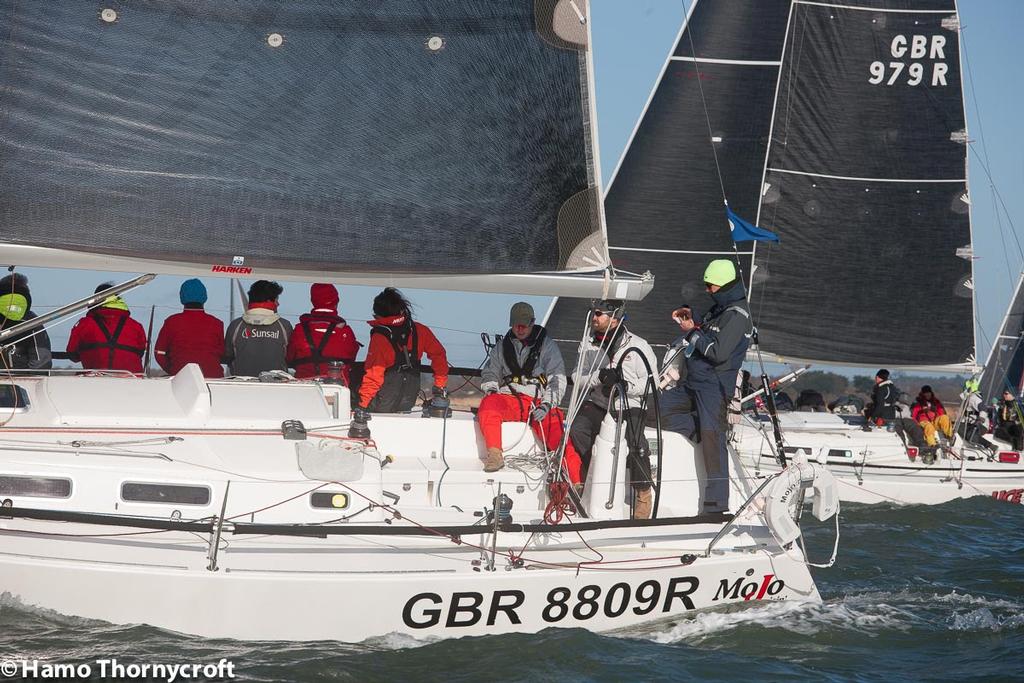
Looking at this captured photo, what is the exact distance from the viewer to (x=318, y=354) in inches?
310

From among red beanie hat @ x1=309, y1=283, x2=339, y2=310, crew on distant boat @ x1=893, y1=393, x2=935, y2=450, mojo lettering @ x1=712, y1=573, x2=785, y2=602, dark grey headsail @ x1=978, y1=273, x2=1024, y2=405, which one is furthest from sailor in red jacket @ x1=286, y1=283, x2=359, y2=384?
dark grey headsail @ x1=978, y1=273, x2=1024, y2=405

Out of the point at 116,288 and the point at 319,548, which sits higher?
the point at 116,288

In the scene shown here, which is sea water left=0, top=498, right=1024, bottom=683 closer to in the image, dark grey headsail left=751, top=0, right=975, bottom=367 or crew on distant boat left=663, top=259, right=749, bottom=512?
crew on distant boat left=663, top=259, right=749, bottom=512

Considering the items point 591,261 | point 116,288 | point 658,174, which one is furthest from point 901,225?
point 116,288

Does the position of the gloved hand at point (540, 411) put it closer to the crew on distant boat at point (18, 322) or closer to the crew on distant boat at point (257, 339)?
the crew on distant boat at point (257, 339)

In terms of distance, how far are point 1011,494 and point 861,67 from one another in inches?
234

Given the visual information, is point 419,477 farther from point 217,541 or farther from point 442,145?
point 442,145

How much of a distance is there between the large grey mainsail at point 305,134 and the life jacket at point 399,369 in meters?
0.88

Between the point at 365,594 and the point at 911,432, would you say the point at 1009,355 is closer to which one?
the point at 911,432

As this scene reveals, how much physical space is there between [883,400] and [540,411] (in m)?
9.62

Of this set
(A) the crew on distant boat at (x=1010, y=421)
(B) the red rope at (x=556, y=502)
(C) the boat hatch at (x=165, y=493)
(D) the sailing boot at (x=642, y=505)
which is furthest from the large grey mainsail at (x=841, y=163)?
(C) the boat hatch at (x=165, y=493)

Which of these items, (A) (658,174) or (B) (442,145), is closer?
(B) (442,145)

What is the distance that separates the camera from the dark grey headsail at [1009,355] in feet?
78.1

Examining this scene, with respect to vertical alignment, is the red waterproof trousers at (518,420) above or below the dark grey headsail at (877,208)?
below
